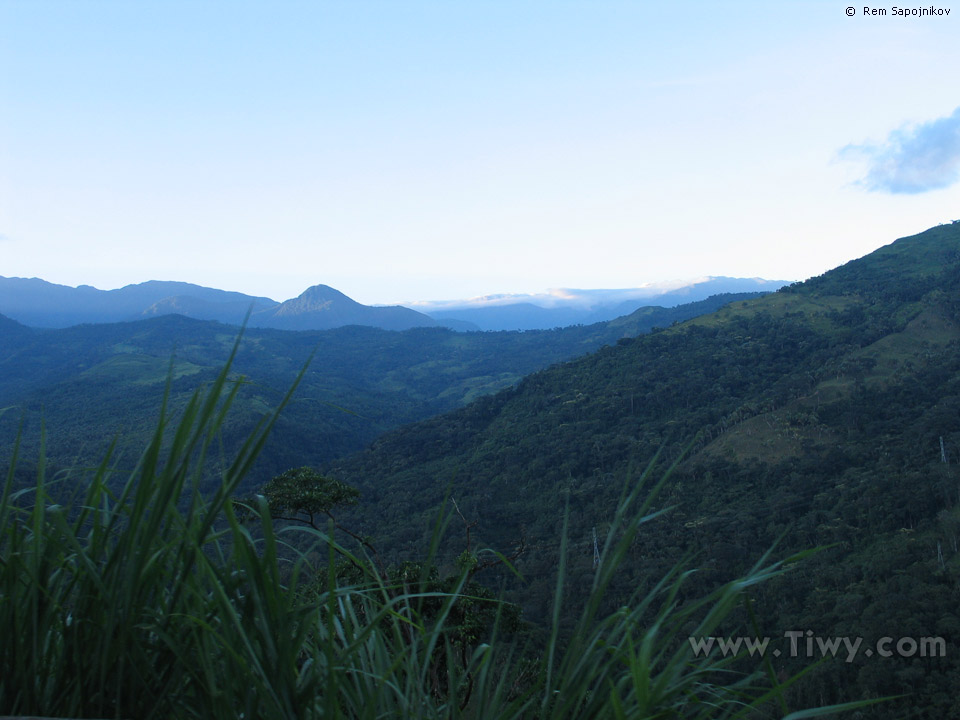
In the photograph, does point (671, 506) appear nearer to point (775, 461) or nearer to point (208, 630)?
point (208, 630)

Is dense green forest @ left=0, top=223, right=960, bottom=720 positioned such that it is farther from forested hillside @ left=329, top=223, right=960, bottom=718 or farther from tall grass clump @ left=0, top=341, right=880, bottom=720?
forested hillside @ left=329, top=223, right=960, bottom=718

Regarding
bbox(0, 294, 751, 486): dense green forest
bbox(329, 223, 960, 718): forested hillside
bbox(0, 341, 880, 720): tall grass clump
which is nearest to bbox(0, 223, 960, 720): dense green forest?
bbox(0, 341, 880, 720): tall grass clump

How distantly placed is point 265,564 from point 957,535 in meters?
36.5

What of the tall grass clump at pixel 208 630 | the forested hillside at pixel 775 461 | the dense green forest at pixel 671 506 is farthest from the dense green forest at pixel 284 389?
the tall grass clump at pixel 208 630

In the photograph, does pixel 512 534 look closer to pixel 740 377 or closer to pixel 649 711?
pixel 740 377

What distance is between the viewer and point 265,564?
101cm

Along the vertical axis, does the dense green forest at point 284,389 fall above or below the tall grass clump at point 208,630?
below

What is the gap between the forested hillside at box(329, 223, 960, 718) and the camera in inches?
985

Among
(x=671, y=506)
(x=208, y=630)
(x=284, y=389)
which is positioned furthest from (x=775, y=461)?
(x=208, y=630)

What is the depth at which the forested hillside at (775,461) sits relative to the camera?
25.0 m

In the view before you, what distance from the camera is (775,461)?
47031mm

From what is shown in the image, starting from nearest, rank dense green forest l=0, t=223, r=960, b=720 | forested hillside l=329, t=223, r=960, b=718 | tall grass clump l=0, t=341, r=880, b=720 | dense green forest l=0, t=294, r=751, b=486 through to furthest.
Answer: tall grass clump l=0, t=341, r=880, b=720
dense green forest l=0, t=223, r=960, b=720
forested hillside l=329, t=223, r=960, b=718
dense green forest l=0, t=294, r=751, b=486

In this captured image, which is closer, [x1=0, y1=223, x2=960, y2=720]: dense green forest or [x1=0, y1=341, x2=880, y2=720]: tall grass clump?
[x1=0, y1=341, x2=880, y2=720]: tall grass clump

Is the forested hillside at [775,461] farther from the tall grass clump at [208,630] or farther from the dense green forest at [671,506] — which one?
the tall grass clump at [208,630]
